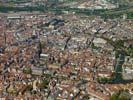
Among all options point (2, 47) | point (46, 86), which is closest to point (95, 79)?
point (46, 86)

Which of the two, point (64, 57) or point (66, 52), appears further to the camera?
point (66, 52)

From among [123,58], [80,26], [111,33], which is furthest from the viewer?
[80,26]

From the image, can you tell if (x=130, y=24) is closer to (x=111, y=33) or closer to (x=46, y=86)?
(x=111, y=33)

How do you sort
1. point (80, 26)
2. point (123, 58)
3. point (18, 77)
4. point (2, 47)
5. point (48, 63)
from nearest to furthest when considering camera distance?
point (18, 77)
point (48, 63)
point (123, 58)
point (2, 47)
point (80, 26)

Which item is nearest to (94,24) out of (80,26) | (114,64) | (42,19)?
(80,26)

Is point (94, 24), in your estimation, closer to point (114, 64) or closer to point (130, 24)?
point (130, 24)

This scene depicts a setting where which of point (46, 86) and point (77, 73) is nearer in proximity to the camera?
point (46, 86)
